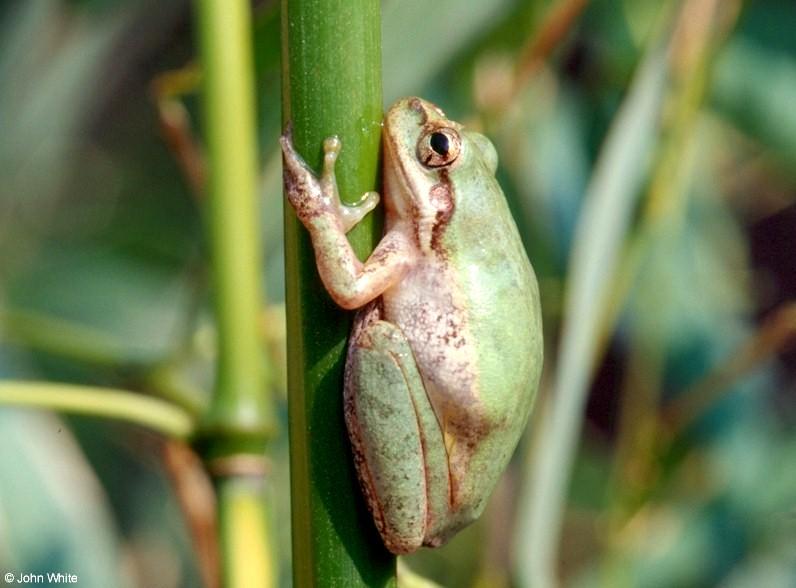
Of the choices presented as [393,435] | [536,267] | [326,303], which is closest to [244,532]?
[393,435]

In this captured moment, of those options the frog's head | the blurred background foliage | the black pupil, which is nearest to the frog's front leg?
the frog's head

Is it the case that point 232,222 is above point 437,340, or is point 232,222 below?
above

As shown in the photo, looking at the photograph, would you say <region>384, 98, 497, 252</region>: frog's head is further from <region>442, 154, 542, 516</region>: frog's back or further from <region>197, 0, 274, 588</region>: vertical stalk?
<region>197, 0, 274, 588</region>: vertical stalk

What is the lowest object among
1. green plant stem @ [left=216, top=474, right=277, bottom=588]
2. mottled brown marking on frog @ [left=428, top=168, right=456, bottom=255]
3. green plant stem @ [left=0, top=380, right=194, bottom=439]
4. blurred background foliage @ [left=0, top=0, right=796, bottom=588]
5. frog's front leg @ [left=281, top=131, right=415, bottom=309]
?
blurred background foliage @ [left=0, top=0, right=796, bottom=588]

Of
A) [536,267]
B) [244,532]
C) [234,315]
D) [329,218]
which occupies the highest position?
[329,218]

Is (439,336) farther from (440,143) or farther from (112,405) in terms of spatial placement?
(112,405)

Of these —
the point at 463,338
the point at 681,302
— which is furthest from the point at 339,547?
the point at 681,302
